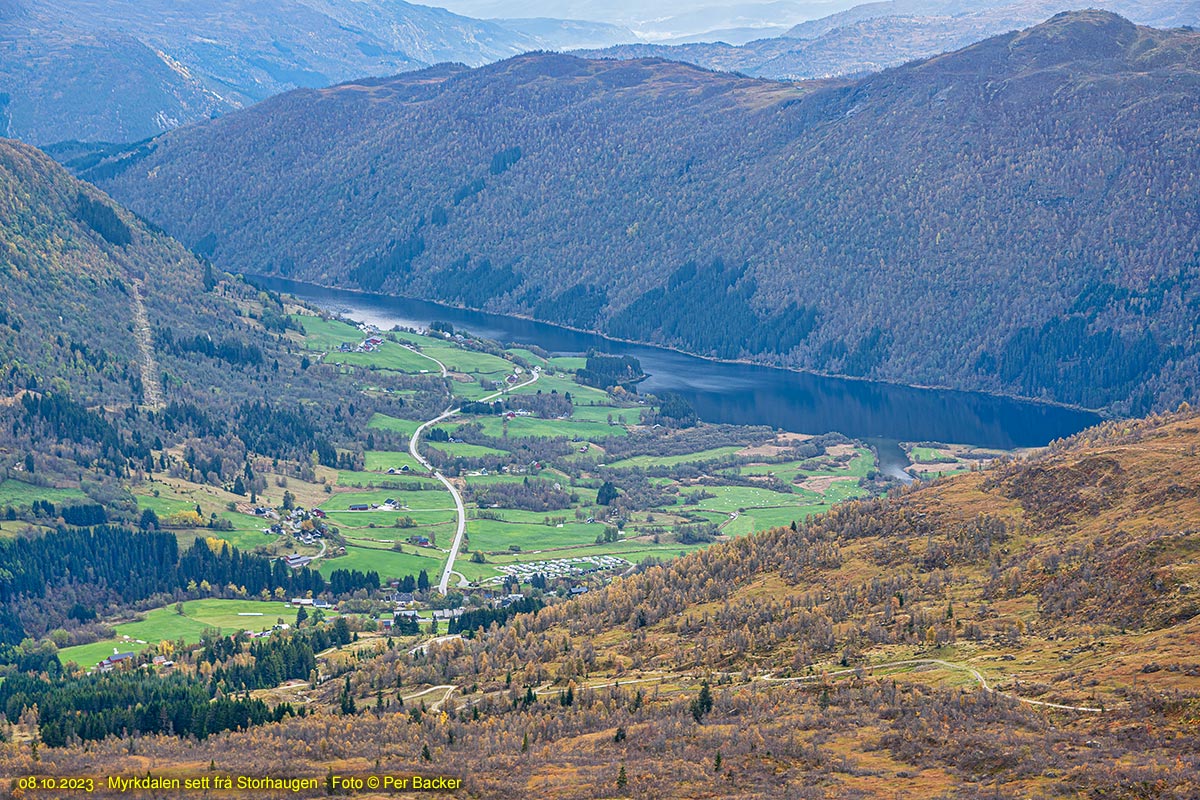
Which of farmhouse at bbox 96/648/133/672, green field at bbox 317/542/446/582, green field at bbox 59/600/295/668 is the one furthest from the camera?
green field at bbox 317/542/446/582

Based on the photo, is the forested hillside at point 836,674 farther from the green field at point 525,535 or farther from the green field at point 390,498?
the green field at point 390,498

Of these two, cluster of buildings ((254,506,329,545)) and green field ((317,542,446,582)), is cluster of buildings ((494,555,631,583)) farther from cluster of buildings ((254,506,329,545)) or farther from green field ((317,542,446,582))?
cluster of buildings ((254,506,329,545))

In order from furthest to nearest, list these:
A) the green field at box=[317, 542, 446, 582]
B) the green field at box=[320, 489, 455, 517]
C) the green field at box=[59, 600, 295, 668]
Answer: the green field at box=[320, 489, 455, 517], the green field at box=[317, 542, 446, 582], the green field at box=[59, 600, 295, 668]

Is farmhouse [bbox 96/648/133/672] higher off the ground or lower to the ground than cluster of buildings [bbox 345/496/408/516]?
lower

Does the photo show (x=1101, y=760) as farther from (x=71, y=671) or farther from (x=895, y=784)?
(x=71, y=671)

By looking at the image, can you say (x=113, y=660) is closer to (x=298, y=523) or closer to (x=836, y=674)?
(x=298, y=523)

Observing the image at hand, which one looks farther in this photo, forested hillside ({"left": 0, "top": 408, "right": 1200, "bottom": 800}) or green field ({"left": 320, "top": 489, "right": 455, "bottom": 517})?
green field ({"left": 320, "top": 489, "right": 455, "bottom": 517})

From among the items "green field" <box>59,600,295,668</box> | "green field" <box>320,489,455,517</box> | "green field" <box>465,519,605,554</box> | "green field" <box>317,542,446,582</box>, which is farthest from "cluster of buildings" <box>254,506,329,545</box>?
"green field" <box>59,600,295,668</box>

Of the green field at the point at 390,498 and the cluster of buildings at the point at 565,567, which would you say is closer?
the cluster of buildings at the point at 565,567

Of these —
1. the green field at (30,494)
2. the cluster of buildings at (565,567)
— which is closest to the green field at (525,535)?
the cluster of buildings at (565,567)
